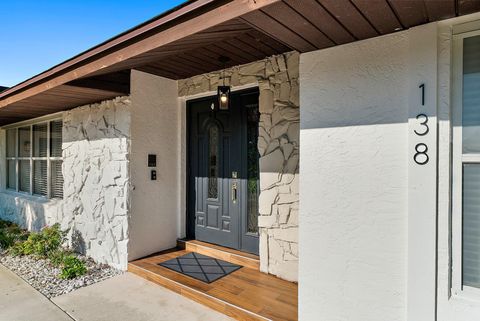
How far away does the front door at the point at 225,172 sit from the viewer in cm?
366

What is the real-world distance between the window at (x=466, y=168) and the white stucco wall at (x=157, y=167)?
3.38 m

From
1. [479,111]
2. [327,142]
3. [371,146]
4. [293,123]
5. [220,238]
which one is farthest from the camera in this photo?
[220,238]

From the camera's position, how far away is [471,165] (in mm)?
1716

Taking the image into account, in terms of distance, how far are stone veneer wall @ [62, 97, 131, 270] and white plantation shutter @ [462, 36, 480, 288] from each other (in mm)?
3482

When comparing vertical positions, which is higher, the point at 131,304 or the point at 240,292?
the point at 240,292

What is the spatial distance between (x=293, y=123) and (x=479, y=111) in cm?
167

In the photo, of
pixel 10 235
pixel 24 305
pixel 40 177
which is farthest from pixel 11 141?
pixel 24 305

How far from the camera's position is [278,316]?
95.6 inches

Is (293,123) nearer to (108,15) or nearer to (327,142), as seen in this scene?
(327,142)

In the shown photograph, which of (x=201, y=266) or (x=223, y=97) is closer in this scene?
(x=223, y=97)

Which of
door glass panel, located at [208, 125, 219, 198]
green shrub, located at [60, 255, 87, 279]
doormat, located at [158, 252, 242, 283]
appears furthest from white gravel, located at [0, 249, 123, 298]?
door glass panel, located at [208, 125, 219, 198]

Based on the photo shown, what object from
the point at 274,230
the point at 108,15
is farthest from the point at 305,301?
the point at 108,15

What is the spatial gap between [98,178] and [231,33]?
120 inches

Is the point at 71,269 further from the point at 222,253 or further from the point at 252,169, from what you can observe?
the point at 252,169
